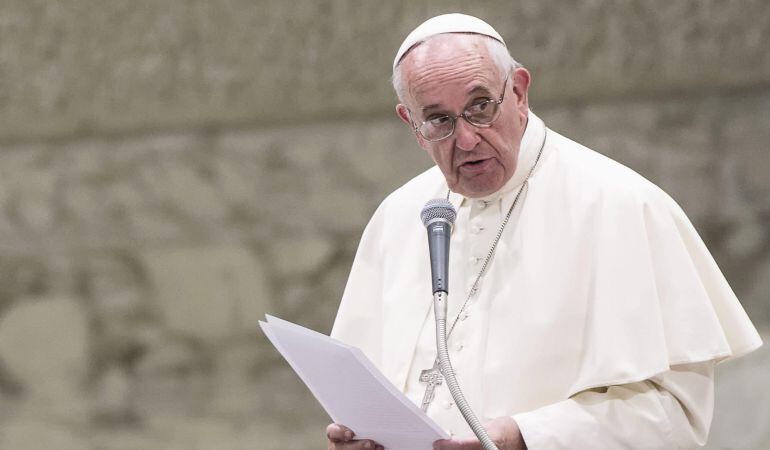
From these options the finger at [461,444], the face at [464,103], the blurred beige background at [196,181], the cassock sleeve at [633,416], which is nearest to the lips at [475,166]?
the face at [464,103]

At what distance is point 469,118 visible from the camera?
2439 millimetres

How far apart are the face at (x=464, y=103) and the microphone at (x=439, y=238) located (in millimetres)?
267

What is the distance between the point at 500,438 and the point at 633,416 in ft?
0.89

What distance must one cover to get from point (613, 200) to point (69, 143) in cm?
309

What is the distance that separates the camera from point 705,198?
4.20 m

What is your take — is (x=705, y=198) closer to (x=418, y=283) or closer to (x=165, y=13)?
(x=418, y=283)

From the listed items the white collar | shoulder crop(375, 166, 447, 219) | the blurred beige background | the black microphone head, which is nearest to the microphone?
the black microphone head

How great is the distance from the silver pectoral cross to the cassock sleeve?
27 cm

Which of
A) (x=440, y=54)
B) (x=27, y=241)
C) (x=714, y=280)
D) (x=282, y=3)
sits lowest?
(x=714, y=280)

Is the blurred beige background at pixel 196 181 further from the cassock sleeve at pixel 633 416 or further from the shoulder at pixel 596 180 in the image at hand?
the cassock sleeve at pixel 633 416

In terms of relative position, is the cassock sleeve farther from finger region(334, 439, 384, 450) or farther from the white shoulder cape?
finger region(334, 439, 384, 450)

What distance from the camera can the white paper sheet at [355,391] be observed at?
81.6 inches

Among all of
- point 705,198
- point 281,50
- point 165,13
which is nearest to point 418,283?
point 705,198

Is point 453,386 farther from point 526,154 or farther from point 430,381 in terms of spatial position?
point 526,154
